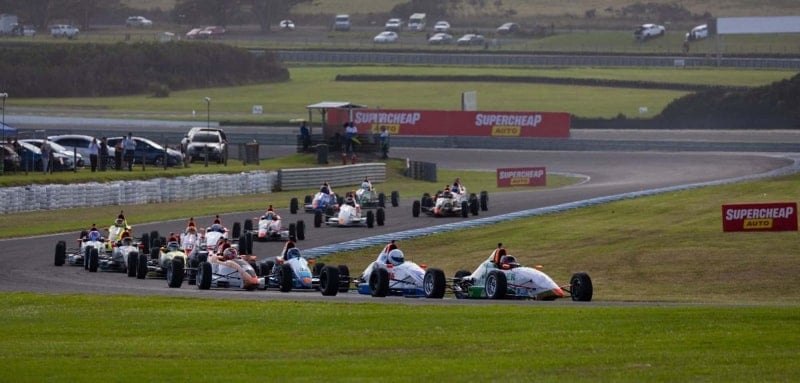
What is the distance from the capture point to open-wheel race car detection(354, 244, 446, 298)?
2275 cm

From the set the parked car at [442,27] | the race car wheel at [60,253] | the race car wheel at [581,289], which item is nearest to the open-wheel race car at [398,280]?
the race car wheel at [581,289]

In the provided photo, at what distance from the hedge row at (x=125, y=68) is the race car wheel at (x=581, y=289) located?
75.4 m

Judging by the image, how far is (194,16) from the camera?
13550cm

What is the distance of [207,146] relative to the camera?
5738 cm

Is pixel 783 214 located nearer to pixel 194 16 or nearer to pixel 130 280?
pixel 130 280

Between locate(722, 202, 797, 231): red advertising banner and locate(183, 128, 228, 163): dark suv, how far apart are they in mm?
28257

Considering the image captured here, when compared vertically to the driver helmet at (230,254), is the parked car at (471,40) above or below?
above

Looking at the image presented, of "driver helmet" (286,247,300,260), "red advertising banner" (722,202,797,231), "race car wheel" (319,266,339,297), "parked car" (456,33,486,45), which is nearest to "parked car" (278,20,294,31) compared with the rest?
"parked car" (456,33,486,45)

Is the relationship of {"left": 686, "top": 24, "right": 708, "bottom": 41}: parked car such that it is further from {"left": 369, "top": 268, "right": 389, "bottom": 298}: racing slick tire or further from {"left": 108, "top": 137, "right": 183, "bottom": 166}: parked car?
{"left": 369, "top": 268, "right": 389, "bottom": 298}: racing slick tire

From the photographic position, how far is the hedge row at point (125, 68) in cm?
9438

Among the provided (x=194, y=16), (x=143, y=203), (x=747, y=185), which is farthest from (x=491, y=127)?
(x=194, y=16)

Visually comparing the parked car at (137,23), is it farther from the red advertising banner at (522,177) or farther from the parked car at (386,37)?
the red advertising banner at (522,177)

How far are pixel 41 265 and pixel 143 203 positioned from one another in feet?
51.5

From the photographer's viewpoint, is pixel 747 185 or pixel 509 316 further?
pixel 747 185
